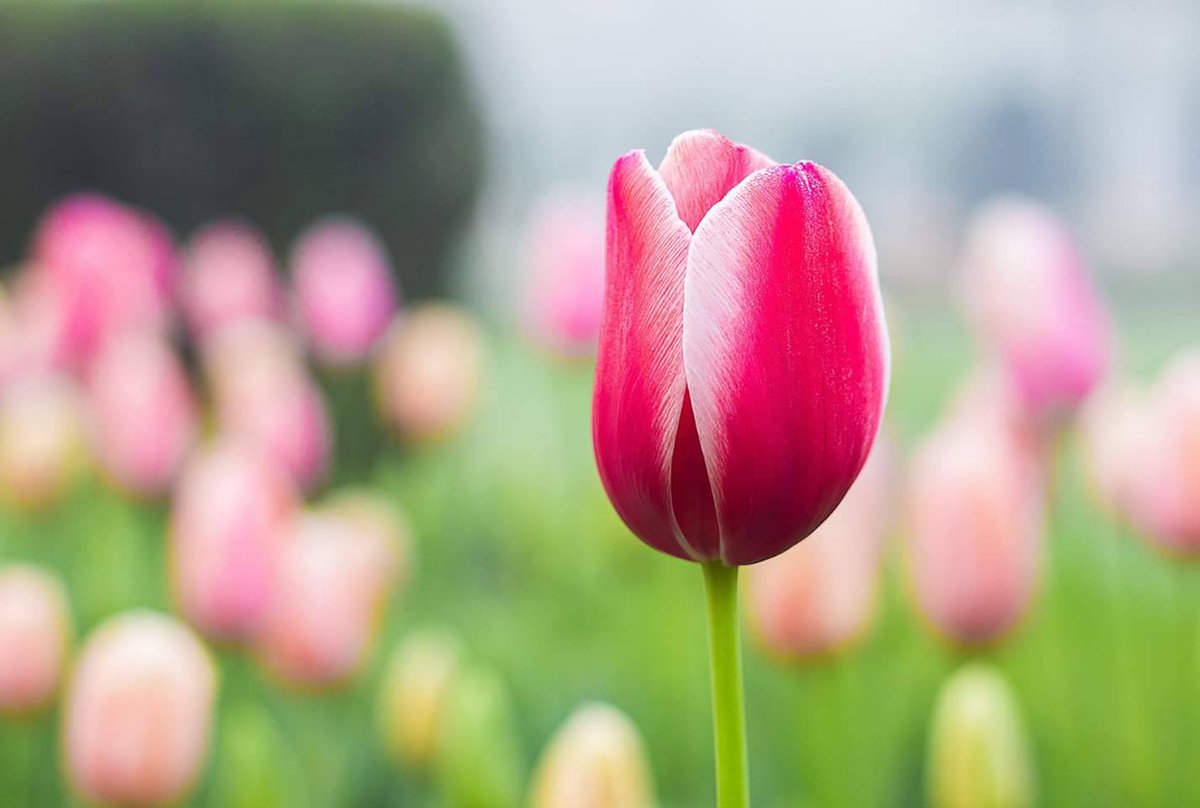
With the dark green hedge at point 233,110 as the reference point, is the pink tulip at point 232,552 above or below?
below

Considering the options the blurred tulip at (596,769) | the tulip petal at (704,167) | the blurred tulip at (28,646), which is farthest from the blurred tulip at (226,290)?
the tulip petal at (704,167)

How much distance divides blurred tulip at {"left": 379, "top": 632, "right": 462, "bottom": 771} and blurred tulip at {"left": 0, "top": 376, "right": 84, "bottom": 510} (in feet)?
2.99

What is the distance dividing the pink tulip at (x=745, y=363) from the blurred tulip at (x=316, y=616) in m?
0.80

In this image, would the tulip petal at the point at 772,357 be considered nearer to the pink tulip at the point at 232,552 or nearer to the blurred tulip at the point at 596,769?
the blurred tulip at the point at 596,769

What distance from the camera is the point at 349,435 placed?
11.8 feet

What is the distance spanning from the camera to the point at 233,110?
3.53m

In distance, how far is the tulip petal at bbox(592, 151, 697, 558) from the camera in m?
0.45

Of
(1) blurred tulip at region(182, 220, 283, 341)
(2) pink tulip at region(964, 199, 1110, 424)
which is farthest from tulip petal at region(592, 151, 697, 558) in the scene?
(1) blurred tulip at region(182, 220, 283, 341)

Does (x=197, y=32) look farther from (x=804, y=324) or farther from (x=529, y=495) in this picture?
(x=804, y=324)

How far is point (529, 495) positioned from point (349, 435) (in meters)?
0.93

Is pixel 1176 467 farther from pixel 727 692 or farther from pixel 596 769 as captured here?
pixel 727 692

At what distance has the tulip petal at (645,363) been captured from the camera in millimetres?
448

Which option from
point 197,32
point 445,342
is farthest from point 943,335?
point 445,342

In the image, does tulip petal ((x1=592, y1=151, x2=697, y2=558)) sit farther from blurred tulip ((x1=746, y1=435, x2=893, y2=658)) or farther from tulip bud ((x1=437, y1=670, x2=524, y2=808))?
blurred tulip ((x1=746, y1=435, x2=893, y2=658))
